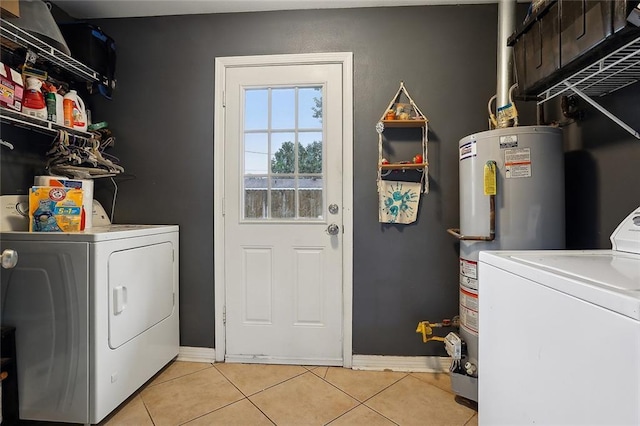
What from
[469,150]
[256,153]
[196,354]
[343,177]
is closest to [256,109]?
[256,153]

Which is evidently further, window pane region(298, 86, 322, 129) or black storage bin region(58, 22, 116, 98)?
window pane region(298, 86, 322, 129)

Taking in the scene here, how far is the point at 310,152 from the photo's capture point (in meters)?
1.93

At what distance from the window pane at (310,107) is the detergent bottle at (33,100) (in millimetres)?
1388

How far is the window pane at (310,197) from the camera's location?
1931mm

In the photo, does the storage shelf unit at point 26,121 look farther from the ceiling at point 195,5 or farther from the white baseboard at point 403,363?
the white baseboard at point 403,363

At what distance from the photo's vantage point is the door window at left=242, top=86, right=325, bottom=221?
193cm

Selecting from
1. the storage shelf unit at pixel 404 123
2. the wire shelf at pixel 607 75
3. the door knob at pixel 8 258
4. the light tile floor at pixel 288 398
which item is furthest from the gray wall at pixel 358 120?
the door knob at pixel 8 258

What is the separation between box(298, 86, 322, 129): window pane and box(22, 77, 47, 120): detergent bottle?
1.39 metres

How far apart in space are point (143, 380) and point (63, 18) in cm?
236

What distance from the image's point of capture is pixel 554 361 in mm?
665

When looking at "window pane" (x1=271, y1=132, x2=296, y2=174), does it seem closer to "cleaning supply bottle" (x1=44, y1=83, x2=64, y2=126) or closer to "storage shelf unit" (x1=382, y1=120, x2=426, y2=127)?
"storage shelf unit" (x1=382, y1=120, x2=426, y2=127)

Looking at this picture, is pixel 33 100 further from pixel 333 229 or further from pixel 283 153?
pixel 333 229

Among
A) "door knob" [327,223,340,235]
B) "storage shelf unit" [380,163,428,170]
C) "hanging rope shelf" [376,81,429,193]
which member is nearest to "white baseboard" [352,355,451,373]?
"door knob" [327,223,340,235]

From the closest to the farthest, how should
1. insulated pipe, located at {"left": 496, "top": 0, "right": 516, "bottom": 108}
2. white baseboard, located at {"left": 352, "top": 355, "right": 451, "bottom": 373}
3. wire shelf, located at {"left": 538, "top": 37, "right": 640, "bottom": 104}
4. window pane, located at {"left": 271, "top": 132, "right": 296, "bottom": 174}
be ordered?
wire shelf, located at {"left": 538, "top": 37, "right": 640, "bottom": 104} → insulated pipe, located at {"left": 496, "top": 0, "right": 516, "bottom": 108} → white baseboard, located at {"left": 352, "top": 355, "right": 451, "bottom": 373} → window pane, located at {"left": 271, "top": 132, "right": 296, "bottom": 174}
